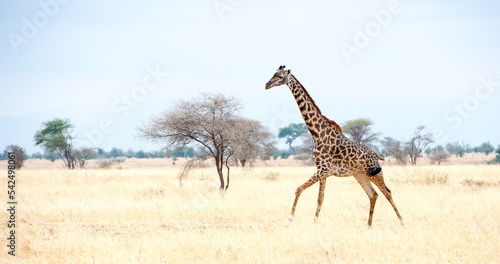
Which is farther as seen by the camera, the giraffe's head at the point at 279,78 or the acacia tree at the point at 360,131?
the acacia tree at the point at 360,131

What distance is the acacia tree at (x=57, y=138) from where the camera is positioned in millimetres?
36281

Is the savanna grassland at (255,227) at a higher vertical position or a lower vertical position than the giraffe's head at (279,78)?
lower

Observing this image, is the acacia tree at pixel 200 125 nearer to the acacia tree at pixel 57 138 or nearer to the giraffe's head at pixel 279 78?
the giraffe's head at pixel 279 78

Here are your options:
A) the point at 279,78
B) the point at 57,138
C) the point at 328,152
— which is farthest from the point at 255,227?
→ the point at 57,138

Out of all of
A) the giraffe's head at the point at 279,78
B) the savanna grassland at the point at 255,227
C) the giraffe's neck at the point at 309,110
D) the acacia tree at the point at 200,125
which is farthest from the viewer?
the acacia tree at the point at 200,125

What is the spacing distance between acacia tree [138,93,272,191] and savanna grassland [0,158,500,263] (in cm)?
184

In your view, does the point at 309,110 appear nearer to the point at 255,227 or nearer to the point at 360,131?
the point at 255,227

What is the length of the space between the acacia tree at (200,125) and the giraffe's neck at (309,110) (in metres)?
5.64

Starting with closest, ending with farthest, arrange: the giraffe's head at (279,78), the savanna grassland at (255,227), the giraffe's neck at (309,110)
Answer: the savanna grassland at (255,227), the giraffe's head at (279,78), the giraffe's neck at (309,110)

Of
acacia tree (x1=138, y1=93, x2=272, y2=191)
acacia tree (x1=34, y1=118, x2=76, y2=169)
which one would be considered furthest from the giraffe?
acacia tree (x1=34, y1=118, x2=76, y2=169)

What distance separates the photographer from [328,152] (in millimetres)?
9250

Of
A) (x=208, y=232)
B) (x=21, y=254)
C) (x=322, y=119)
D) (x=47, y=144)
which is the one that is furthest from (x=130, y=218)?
(x=47, y=144)

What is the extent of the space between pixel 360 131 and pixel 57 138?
2614 centimetres

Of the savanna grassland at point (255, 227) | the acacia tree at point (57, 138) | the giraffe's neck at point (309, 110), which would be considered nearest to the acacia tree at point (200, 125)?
the savanna grassland at point (255, 227)
